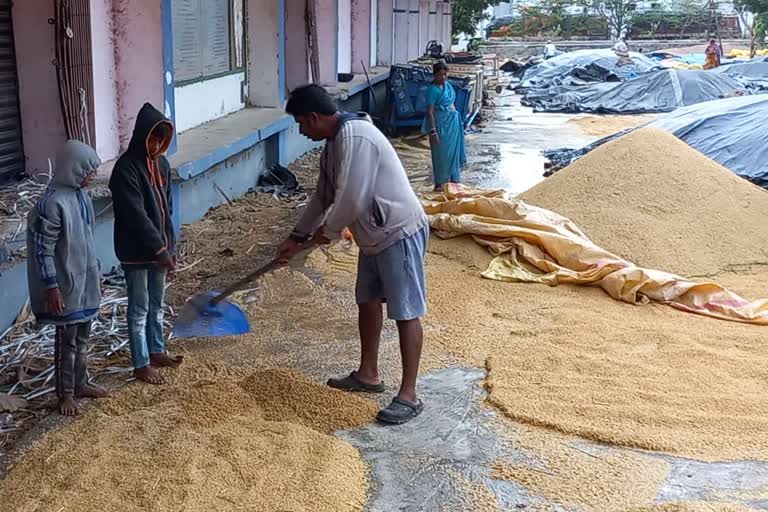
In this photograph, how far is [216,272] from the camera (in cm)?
593

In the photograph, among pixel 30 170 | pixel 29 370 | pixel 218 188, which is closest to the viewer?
pixel 29 370

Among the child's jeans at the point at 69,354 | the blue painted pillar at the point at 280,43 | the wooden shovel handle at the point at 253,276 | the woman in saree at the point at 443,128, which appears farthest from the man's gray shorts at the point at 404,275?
the blue painted pillar at the point at 280,43

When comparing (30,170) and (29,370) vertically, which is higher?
(30,170)

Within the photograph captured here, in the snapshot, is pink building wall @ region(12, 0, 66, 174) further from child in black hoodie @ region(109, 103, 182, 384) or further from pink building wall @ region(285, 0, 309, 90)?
pink building wall @ region(285, 0, 309, 90)

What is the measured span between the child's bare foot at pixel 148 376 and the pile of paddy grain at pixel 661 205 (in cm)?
358

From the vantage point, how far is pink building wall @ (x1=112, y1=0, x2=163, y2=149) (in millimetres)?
5793

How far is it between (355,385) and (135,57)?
9.95 feet

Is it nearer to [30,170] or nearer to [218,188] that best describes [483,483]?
[30,170]

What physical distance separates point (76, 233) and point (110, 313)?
55.0 inches

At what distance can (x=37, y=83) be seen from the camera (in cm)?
520

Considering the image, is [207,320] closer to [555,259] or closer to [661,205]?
[555,259]

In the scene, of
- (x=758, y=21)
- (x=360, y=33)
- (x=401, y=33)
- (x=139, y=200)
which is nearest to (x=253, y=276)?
(x=139, y=200)

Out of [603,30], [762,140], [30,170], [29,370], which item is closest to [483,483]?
[29,370]

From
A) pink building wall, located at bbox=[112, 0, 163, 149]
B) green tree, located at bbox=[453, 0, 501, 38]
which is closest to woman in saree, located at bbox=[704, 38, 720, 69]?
green tree, located at bbox=[453, 0, 501, 38]
